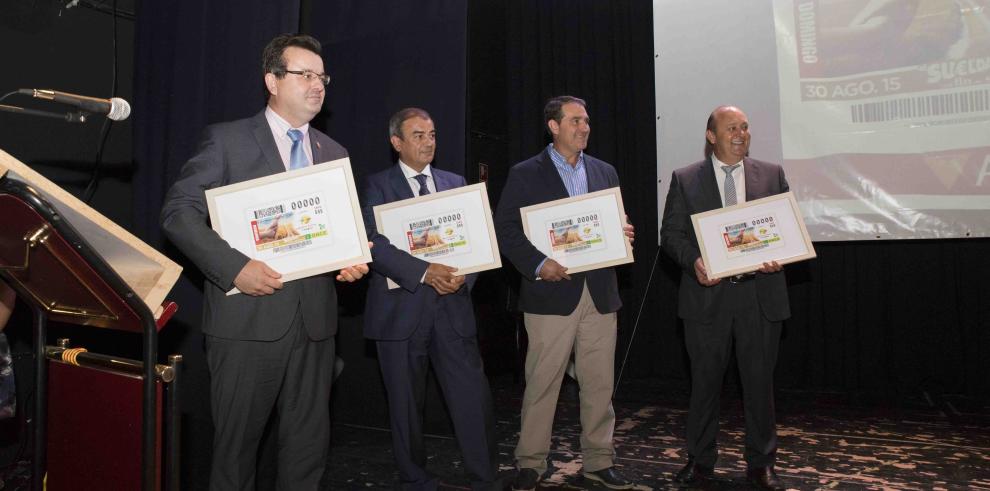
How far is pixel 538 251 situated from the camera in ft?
11.0

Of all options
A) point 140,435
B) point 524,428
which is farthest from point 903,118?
point 140,435

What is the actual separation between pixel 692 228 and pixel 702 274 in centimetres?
29

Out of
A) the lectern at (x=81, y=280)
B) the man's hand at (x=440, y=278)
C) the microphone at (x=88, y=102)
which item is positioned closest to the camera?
the lectern at (x=81, y=280)

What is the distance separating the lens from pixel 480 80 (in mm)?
4773

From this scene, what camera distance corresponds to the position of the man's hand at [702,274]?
3336 millimetres

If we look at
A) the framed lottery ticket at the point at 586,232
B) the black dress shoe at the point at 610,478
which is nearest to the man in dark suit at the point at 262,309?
the framed lottery ticket at the point at 586,232

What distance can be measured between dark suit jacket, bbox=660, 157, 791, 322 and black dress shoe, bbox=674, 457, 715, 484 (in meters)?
0.69

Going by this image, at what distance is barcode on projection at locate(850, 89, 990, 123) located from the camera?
14.2 feet

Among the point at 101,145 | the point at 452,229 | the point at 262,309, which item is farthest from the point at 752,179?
the point at 101,145

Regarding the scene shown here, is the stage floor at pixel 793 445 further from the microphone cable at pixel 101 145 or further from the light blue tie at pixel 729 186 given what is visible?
the microphone cable at pixel 101 145

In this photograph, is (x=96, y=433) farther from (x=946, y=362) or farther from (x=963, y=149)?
(x=946, y=362)

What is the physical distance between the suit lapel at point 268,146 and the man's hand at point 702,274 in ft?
6.42

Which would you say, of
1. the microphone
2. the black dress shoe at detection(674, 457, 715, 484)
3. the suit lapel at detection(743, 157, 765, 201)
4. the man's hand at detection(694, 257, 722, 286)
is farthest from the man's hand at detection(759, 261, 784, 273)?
the microphone

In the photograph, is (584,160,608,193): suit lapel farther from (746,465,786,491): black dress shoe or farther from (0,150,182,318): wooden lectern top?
(0,150,182,318): wooden lectern top
